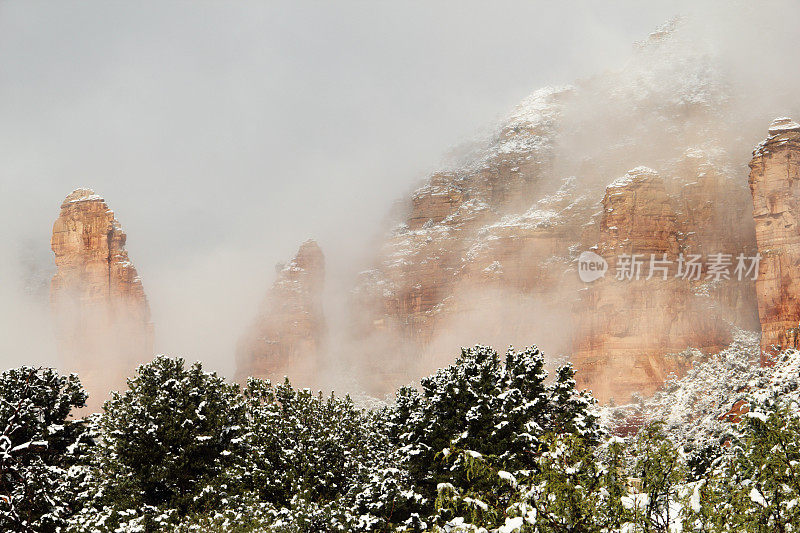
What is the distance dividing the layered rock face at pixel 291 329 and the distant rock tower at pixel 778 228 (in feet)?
251

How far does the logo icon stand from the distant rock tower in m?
21.6

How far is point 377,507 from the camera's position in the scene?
83.1 feet

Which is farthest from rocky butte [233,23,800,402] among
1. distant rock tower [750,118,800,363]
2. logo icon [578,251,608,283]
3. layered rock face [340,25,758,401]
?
logo icon [578,251,608,283]

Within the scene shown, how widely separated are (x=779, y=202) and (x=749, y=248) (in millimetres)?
28101

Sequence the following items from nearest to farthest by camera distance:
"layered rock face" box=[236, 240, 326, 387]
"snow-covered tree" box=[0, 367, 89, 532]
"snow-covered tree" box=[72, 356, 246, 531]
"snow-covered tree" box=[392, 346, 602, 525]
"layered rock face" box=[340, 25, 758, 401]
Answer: "snow-covered tree" box=[0, 367, 89, 532] < "snow-covered tree" box=[72, 356, 246, 531] < "snow-covered tree" box=[392, 346, 602, 525] < "layered rock face" box=[340, 25, 758, 401] < "layered rock face" box=[236, 240, 326, 387]

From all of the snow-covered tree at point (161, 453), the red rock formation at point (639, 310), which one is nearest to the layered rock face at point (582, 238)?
the red rock formation at point (639, 310)

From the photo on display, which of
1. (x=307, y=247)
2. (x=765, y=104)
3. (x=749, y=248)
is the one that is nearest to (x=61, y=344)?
(x=307, y=247)

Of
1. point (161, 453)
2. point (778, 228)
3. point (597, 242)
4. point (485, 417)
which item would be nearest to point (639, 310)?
point (778, 228)

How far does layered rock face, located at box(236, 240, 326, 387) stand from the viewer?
12788 centimetres

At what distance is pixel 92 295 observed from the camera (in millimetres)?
116625

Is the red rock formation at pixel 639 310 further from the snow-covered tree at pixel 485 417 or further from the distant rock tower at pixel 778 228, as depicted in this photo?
the snow-covered tree at pixel 485 417

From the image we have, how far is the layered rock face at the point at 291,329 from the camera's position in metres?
128

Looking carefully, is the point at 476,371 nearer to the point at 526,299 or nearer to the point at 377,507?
the point at 377,507

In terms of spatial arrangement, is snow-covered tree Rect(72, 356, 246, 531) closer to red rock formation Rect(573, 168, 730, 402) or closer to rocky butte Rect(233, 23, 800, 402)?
rocky butte Rect(233, 23, 800, 402)
